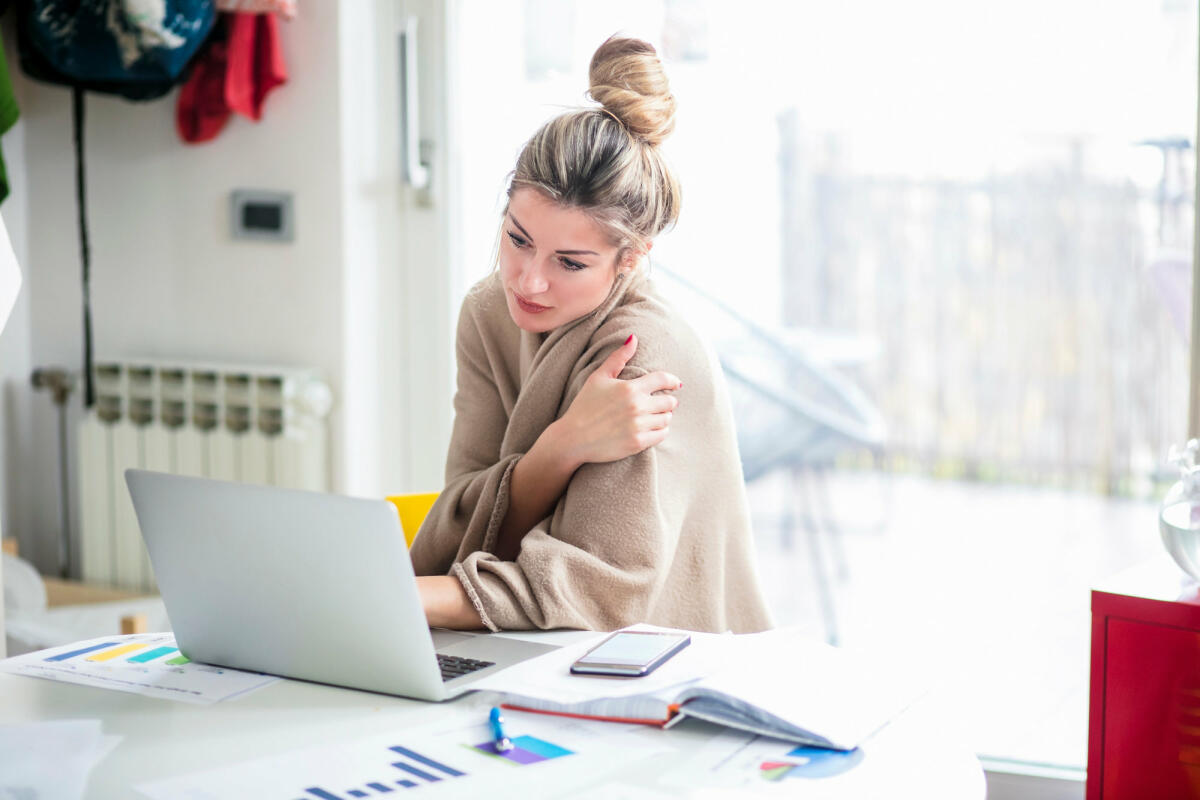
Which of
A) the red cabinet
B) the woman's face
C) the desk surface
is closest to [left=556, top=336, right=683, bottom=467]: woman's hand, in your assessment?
the woman's face

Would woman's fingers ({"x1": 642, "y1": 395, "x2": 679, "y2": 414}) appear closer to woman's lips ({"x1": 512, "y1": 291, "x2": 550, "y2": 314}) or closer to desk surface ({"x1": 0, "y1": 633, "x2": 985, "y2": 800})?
woman's lips ({"x1": 512, "y1": 291, "x2": 550, "y2": 314})

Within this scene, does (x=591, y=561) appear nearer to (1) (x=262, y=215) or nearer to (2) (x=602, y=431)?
(2) (x=602, y=431)

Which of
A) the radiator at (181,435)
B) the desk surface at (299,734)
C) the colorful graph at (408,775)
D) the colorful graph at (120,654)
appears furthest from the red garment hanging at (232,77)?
the colorful graph at (408,775)

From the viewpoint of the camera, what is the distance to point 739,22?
8.13 ft

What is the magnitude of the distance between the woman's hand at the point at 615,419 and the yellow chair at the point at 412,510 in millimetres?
350

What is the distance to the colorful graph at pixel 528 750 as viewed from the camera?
36.4 inches

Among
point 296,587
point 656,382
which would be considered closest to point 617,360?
point 656,382

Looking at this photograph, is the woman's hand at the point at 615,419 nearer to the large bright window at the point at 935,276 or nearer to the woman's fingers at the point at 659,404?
the woman's fingers at the point at 659,404

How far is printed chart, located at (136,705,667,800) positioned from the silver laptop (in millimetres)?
80

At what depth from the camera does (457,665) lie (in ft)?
3.69

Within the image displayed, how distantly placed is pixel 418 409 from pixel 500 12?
2.63ft

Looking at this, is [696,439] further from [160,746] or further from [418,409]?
[418,409]

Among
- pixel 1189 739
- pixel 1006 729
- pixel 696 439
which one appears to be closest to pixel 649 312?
pixel 696 439

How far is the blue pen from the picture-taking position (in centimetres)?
94
